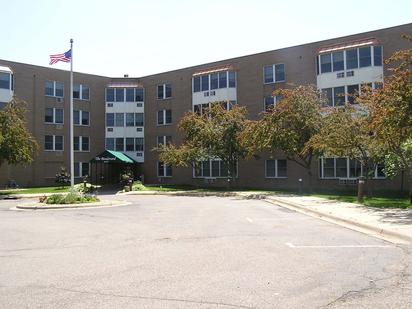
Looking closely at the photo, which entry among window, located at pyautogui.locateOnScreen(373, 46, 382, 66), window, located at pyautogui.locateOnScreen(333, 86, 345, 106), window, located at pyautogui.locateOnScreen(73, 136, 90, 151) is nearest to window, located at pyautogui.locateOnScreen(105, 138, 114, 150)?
window, located at pyautogui.locateOnScreen(73, 136, 90, 151)

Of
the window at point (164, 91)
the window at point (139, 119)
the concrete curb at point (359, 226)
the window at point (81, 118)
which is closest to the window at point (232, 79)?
the window at point (164, 91)

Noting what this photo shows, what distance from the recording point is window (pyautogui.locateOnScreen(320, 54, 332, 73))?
38031 millimetres

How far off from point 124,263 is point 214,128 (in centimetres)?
2980

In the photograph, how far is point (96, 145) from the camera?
52.1 m

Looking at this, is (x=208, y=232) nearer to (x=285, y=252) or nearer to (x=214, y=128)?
(x=285, y=252)

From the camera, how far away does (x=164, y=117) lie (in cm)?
5022

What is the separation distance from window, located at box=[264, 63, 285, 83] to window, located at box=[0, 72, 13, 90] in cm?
2272

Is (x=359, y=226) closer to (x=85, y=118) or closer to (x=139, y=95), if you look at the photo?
(x=139, y=95)

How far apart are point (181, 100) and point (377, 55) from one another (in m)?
19.4

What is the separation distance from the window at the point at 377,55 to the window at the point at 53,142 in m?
30.1

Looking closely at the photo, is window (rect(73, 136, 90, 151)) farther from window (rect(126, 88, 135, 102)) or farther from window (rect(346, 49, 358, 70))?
window (rect(346, 49, 358, 70))

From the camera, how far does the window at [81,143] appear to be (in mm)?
50531

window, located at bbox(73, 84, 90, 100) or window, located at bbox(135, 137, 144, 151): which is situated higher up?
window, located at bbox(73, 84, 90, 100)

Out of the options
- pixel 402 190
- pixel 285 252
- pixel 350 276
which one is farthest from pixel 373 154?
pixel 350 276
